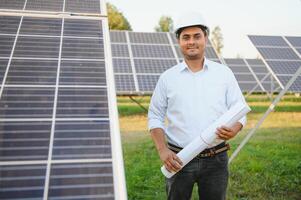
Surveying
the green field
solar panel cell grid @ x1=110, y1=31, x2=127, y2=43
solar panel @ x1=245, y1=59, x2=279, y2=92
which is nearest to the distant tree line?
solar panel @ x1=245, y1=59, x2=279, y2=92

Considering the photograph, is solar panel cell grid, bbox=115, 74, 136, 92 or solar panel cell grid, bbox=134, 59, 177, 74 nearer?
solar panel cell grid, bbox=115, 74, 136, 92

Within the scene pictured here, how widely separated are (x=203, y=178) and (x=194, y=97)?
2.49ft

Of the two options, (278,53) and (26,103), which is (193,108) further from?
(278,53)

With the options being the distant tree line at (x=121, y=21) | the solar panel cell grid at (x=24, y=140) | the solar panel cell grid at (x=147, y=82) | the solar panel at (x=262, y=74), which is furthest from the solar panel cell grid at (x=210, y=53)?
the distant tree line at (x=121, y=21)

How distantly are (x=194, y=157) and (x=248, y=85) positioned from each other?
13.9 meters

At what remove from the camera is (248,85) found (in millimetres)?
16766

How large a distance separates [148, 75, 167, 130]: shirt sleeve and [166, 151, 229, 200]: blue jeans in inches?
17.6

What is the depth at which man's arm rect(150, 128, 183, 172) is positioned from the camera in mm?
3238

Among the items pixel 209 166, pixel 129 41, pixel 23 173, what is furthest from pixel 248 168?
pixel 129 41

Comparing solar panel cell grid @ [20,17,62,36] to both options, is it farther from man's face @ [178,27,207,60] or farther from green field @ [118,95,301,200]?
green field @ [118,95,301,200]

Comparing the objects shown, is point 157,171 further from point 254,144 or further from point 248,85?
point 248,85

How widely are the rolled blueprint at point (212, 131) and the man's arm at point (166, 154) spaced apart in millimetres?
53

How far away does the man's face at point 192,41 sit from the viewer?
3363 millimetres

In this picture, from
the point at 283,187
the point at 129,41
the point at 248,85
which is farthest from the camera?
the point at 248,85
